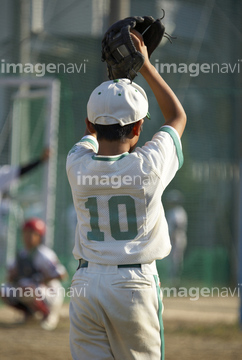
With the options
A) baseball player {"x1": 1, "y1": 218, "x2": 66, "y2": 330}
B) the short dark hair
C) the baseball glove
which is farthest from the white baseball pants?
baseball player {"x1": 1, "y1": 218, "x2": 66, "y2": 330}

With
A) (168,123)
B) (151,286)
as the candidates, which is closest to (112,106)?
(168,123)

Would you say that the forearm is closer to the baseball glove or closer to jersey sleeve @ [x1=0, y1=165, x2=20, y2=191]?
the baseball glove

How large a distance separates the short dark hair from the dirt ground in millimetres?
3034

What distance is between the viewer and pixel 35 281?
6379mm

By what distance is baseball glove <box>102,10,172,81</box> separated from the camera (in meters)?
2.25

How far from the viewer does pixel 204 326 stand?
640cm

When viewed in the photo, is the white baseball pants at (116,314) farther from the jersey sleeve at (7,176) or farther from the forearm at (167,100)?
the jersey sleeve at (7,176)

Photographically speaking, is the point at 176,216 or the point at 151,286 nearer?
the point at 151,286

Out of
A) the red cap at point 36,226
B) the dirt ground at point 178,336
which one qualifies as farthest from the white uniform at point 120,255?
the red cap at point 36,226

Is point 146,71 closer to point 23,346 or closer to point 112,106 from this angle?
point 112,106

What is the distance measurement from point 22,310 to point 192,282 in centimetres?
292

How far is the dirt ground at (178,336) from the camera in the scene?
4.92 m

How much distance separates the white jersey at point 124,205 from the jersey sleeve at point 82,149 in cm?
7

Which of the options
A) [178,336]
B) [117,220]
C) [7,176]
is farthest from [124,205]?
[7,176]
